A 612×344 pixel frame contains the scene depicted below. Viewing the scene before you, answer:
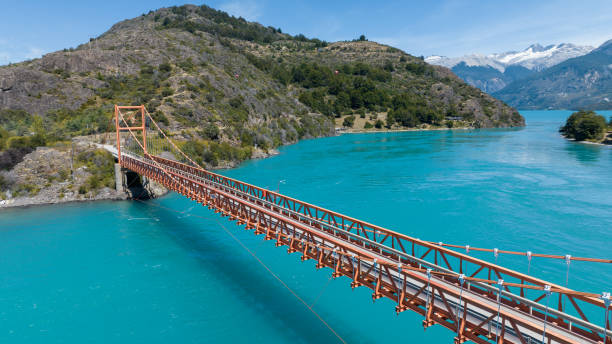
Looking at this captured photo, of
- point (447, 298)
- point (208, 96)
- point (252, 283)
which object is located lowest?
point (252, 283)

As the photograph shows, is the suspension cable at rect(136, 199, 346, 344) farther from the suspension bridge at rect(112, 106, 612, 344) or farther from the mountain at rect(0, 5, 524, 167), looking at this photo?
the mountain at rect(0, 5, 524, 167)

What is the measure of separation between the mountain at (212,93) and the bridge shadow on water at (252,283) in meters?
28.8

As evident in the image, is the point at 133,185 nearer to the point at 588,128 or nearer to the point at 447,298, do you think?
the point at 447,298

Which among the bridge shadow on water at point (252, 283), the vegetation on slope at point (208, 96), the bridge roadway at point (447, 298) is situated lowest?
the bridge shadow on water at point (252, 283)

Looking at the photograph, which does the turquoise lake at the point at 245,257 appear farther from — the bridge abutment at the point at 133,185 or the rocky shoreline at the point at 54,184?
the bridge abutment at the point at 133,185

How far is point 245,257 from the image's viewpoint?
27.0m

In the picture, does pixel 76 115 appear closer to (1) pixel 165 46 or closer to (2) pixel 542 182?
(1) pixel 165 46

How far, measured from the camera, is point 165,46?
106 m

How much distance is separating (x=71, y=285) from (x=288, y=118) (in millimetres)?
94293

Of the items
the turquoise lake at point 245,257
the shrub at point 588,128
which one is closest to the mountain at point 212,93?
the turquoise lake at point 245,257

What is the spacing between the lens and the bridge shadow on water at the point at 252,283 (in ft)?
59.2

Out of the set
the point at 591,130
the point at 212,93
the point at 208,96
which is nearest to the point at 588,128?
the point at 591,130

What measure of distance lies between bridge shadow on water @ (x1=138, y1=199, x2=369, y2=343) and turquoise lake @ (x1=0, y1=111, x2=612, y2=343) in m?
0.09

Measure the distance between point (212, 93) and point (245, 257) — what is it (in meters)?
66.4
